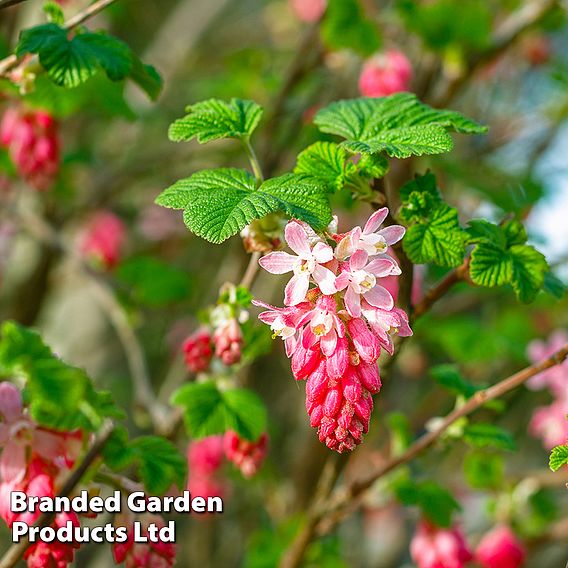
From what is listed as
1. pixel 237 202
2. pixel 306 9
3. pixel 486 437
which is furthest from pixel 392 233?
pixel 306 9

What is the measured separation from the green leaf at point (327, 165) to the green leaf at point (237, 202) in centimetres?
5

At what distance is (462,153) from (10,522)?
3080 millimetres

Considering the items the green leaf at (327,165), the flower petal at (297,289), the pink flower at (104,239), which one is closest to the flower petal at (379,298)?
the flower petal at (297,289)

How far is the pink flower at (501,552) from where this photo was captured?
250 cm

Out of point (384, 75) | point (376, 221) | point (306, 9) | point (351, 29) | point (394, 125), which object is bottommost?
point (376, 221)

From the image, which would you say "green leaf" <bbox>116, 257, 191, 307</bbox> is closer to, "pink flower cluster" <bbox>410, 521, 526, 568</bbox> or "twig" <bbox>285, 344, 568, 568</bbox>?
"twig" <bbox>285, 344, 568, 568</bbox>

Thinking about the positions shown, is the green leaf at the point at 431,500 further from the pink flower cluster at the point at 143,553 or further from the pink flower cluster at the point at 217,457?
the pink flower cluster at the point at 143,553

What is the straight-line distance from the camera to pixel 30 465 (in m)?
A: 1.50

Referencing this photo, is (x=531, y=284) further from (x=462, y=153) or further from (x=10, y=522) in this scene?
(x=462, y=153)

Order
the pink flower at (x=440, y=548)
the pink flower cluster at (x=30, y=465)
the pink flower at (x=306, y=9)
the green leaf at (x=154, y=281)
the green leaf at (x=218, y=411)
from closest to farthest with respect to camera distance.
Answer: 1. the pink flower cluster at (x=30, y=465)
2. the green leaf at (x=218, y=411)
3. the pink flower at (x=440, y=548)
4. the green leaf at (x=154, y=281)
5. the pink flower at (x=306, y=9)

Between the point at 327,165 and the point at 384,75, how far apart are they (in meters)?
1.48

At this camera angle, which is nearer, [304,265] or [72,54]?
[304,265]

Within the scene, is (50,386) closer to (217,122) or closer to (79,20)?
(217,122)

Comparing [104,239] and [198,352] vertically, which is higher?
[104,239]
